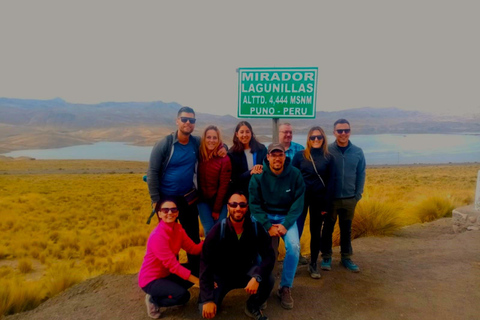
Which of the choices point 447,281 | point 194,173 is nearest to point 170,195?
point 194,173

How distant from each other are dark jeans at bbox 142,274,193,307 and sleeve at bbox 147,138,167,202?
93 cm

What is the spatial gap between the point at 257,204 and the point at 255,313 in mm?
1121

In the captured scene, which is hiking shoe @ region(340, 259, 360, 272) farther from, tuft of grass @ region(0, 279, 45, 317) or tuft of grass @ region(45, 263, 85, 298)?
tuft of grass @ region(0, 279, 45, 317)

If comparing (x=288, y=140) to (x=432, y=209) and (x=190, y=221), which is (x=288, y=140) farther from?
(x=432, y=209)

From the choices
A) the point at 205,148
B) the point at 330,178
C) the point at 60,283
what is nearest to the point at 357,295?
the point at 330,178

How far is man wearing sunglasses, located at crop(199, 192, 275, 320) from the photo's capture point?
310 centimetres

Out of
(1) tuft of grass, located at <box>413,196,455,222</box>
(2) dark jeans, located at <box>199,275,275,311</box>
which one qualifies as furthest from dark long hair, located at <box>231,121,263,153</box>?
(1) tuft of grass, located at <box>413,196,455,222</box>

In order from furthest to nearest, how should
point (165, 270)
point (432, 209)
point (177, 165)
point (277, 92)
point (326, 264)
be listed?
point (432, 209) < point (277, 92) < point (326, 264) < point (177, 165) < point (165, 270)

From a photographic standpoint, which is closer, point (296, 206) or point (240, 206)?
point (240, 206)

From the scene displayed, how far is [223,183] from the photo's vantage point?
151 inches

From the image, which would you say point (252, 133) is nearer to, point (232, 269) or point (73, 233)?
point (232, 269)

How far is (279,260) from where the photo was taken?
5020mm

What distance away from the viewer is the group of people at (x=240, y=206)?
3.21 m

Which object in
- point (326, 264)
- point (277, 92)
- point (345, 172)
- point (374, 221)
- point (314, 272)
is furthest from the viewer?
point (374, 221)
